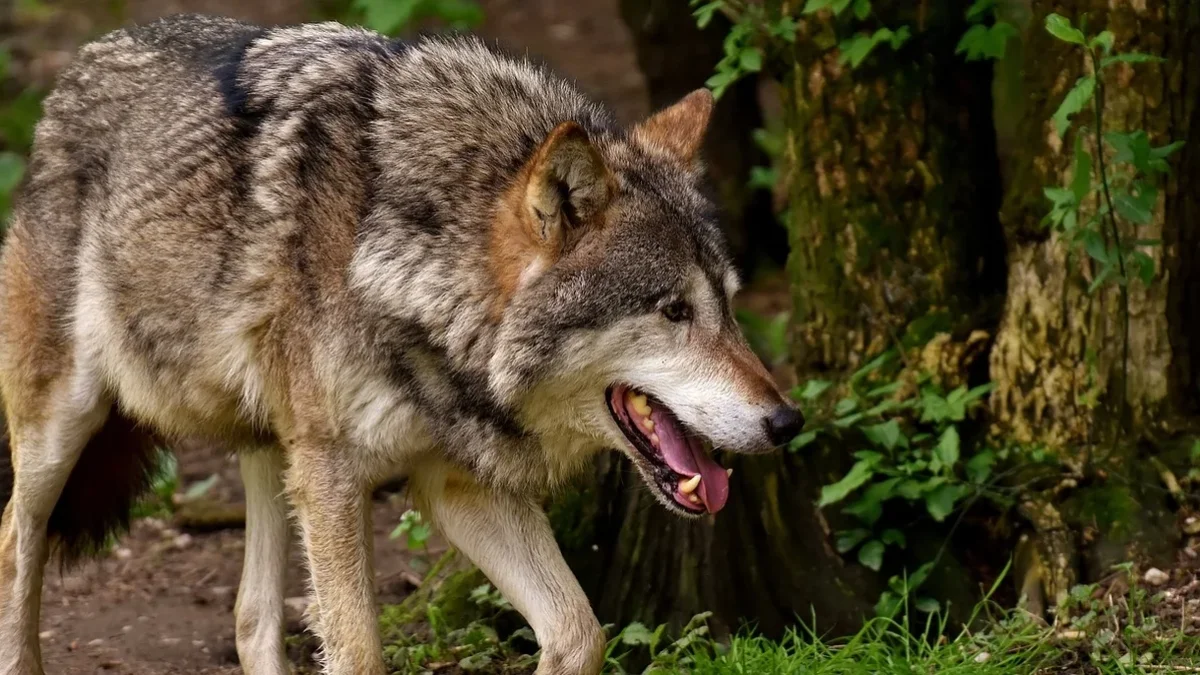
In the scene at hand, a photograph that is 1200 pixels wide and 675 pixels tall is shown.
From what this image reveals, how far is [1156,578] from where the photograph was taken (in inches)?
180

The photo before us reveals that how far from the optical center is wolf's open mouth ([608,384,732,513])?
12.7 ft

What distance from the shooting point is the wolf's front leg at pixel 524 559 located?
4031 millimetres

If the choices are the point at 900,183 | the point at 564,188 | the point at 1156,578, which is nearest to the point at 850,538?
the point at 1156,578

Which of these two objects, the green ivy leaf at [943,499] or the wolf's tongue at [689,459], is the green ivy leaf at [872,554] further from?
the wolf's tongue at [689,459]

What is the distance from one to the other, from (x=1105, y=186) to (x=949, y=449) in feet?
3.51

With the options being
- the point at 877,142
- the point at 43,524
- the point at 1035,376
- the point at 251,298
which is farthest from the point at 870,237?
the point at 43,524

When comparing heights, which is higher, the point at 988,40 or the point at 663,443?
the point at 988,40

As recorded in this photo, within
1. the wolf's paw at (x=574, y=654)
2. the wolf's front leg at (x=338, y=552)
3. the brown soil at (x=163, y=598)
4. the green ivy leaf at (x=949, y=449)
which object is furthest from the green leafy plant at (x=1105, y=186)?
the brown soil at (x=163, y=598)

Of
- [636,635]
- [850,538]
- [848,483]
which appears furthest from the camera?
[850,538]

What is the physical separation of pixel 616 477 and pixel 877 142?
5.09 ft

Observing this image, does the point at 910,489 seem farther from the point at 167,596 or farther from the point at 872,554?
the point at 167,596

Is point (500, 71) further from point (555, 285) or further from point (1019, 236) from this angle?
point (1019, 236)

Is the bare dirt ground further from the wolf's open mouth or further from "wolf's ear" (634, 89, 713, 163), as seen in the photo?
the wolf's open mouth

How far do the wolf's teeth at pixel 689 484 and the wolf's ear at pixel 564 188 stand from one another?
0.70 meters
